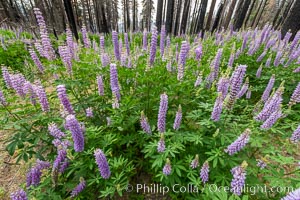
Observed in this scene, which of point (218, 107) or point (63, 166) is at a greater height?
point (218, 107)

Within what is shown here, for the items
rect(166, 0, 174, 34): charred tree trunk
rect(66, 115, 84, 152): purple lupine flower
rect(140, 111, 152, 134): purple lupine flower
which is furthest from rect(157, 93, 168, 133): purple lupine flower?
rect(166, 0, 174, 34): charred tree trunk

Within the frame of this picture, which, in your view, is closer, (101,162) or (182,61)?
(101,162)

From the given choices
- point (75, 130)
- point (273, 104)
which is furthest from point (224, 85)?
point (75, 130)

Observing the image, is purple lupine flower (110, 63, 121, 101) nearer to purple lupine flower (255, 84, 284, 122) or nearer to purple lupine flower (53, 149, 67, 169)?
purple lupine flower (53, 149, 67, 169)

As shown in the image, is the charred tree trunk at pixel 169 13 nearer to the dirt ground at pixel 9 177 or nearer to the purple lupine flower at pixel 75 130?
the dirt ground at pixel 9 177

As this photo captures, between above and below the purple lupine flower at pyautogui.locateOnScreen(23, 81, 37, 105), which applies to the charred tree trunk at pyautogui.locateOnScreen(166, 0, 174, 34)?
above

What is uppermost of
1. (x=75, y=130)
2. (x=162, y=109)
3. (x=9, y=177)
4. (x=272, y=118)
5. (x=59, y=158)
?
(x=272, y=118)

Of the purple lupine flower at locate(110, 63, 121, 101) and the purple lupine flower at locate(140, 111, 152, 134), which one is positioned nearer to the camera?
the purple lupine flower at locate(140, 111, 152, 134)

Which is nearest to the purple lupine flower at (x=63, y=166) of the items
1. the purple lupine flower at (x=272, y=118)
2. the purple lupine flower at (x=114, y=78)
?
the purple lupine flower at (x=114, y=78)

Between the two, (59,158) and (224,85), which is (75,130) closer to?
(59,158)

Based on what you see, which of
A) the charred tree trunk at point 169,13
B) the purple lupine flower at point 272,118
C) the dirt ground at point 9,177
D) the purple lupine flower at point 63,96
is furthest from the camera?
the charred tree trunk at point 169,13

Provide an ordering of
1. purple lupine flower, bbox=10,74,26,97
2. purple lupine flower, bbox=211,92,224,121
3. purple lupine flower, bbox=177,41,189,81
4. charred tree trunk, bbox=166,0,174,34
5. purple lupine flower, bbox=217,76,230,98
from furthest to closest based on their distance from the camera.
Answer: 1. charred tree trunk, bbox=166,0,174,34
2. purple lupine flower, bbox=177,41,189,81
3. purple lupine flower, bbox=10,74,26,97
4. purple lupine flower, bbox=217,76,230,98
5. purple lupine flower, bbox=211,92,224,121

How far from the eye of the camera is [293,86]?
4074 millimetres

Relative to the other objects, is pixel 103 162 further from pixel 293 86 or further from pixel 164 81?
pixel 293 86
